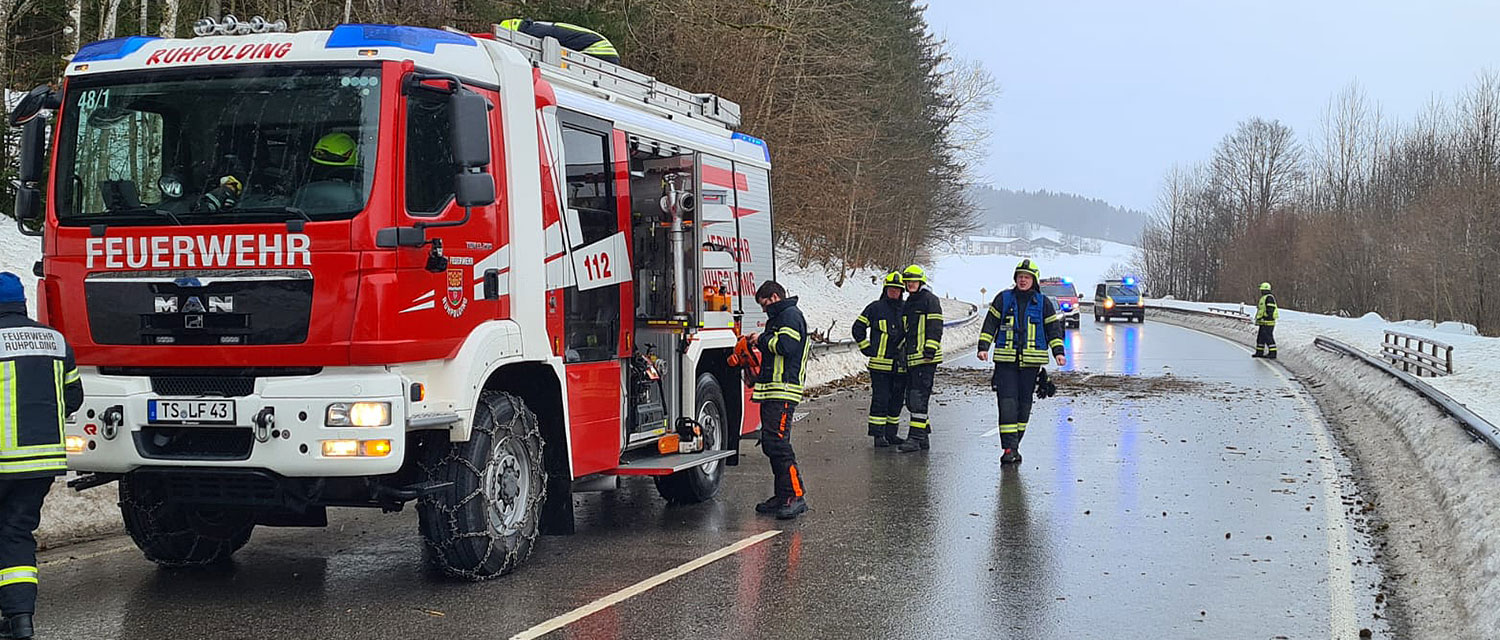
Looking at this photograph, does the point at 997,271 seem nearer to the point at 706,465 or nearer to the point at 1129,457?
the point at 1129,457

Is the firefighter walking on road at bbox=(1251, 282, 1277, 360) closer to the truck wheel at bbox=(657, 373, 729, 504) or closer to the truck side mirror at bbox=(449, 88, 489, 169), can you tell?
the truck wheel at bbox=(657, 373, 729, 504)

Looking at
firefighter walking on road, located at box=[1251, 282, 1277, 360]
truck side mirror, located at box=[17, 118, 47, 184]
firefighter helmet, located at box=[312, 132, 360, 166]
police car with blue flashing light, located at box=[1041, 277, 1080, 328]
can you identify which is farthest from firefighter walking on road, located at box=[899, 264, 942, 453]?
police car with blue flashing light, located at box=[1041, 277, 1080, 328]

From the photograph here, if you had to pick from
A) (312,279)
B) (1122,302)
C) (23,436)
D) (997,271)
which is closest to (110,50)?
(312,279)

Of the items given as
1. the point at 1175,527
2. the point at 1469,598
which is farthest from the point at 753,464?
the point at 1469,598

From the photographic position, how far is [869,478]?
38.6 feet

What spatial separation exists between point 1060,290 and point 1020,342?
34479 millimetres

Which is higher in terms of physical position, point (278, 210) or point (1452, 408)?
point (278, 210)

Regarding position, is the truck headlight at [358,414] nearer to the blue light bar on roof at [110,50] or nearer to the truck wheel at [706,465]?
the blue light bar on roof at [110,50]

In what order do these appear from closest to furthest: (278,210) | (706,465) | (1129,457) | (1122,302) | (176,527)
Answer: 1. (278,210)
2. (176,527)
3. (706,465)
4. (1129,457)
5. (1122,302)

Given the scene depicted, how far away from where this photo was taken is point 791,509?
9.63m

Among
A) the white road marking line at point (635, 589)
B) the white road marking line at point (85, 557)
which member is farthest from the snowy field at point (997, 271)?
the white road marking line at point (85, 557)

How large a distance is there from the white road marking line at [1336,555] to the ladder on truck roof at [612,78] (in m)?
5.40

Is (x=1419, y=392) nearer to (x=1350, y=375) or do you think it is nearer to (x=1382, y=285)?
(x=1350, y=375)

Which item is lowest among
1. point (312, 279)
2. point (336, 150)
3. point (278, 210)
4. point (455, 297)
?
point (455, 297)
